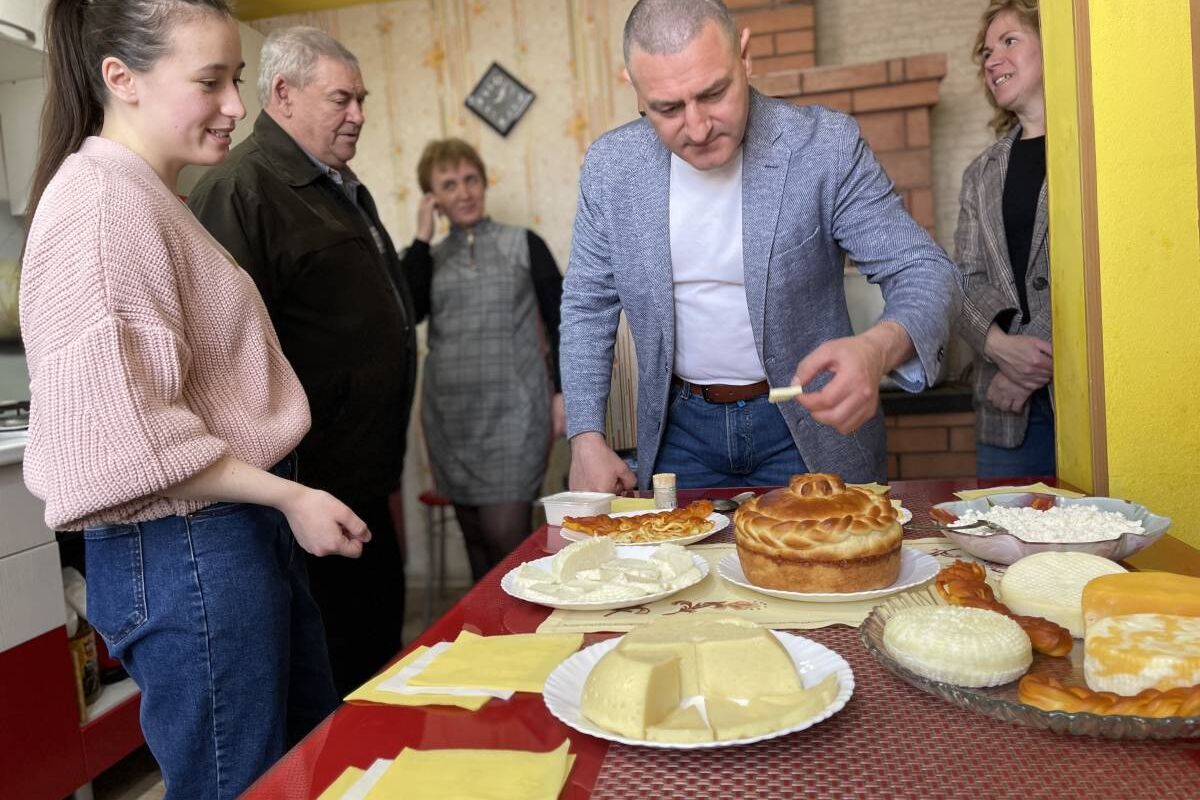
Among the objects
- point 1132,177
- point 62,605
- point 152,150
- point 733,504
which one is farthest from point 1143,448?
point 62,605

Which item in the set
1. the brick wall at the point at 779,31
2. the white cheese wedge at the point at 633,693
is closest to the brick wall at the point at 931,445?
the brick wall at the point at 779,31

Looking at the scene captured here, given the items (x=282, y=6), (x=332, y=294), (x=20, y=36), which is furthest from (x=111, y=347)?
(x=282, y=6)

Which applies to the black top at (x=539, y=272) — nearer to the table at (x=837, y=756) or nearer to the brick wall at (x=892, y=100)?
the brick wall at (x=892, y=100)

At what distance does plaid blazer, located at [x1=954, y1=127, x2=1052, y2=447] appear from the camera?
2.32 meters

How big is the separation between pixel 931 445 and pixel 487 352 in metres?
1.69

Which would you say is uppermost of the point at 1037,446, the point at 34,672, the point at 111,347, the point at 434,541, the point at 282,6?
the point at 282,6

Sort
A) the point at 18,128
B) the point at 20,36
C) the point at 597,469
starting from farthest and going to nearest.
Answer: the point at 18,128
the point at 20,36
the point at 597,469

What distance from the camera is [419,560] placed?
4.76 metres

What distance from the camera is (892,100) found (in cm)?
368

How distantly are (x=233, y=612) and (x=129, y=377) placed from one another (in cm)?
34

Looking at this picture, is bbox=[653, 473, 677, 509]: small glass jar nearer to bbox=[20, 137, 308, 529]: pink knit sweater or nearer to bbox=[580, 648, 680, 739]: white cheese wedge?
bbox=[20, 137, 308, 529]: pink knit sweater

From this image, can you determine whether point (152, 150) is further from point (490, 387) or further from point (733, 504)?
point (490, 387)

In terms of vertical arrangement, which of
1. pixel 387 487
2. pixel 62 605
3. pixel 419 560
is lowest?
pixel 419 560

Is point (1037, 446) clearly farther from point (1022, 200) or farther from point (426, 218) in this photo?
point (426, 218)
